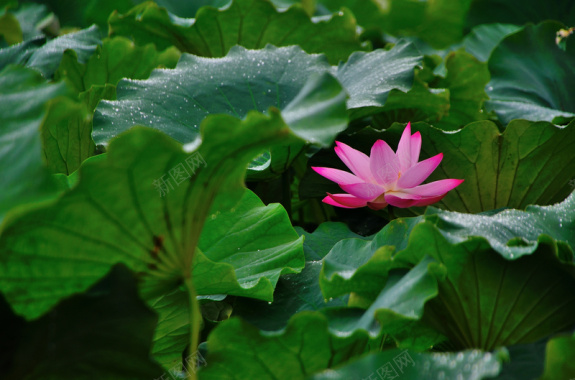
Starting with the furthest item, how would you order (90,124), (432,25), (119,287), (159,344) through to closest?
(432,25)
(90,124)
(159,344)
(119,287)

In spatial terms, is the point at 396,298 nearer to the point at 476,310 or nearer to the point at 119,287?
the point at 476,310

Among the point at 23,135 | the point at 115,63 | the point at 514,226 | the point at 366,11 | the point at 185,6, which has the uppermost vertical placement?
the point at 23,135

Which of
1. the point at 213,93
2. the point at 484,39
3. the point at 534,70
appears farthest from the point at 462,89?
the point at 213,93

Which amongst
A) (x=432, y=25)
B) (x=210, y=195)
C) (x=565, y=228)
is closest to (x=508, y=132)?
(x=565, y=228)

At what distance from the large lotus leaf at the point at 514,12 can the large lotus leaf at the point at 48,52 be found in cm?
134

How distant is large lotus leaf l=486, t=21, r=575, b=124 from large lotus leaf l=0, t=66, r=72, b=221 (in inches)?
41.9

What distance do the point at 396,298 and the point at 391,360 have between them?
87 mm

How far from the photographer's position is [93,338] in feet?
1.89

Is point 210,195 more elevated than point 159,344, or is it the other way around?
point 210,195

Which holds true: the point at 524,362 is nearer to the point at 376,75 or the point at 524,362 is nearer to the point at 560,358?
the point at 560,358

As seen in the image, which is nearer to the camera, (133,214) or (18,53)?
(133,214)

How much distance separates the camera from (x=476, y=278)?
73cm

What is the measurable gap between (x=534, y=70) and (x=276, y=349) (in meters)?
1.14

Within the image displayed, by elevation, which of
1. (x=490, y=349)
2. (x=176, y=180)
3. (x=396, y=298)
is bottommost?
(x=490, y=349)
